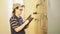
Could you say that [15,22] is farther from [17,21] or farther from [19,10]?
[19,10]

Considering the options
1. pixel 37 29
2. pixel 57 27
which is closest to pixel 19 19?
pixel 37 29

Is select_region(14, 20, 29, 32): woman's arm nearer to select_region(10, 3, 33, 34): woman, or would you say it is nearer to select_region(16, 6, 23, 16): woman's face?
select_region(10, 3, 33, 34): woman

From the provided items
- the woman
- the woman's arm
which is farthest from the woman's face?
the woman's arm

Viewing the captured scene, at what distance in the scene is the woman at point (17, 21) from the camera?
124 cm

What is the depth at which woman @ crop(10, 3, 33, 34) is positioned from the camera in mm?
1237

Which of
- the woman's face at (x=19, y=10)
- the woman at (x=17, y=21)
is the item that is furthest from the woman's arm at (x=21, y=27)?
the woman's face at (x=19, y=10)

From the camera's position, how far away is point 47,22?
5.43 feet

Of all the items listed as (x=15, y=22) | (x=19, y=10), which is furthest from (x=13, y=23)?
(x=19, y=10)

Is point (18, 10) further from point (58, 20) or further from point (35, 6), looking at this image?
point (58, 20)

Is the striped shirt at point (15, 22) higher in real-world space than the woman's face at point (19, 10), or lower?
lower

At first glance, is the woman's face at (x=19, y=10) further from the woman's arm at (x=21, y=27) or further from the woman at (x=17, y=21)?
the woman's arm at (x=21, y=27)

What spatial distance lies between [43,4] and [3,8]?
1.84 feet

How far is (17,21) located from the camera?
1.27 metres

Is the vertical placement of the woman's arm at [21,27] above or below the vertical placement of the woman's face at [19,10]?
below
